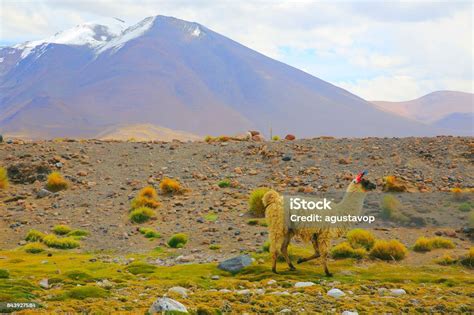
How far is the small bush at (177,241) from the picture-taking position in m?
18.7

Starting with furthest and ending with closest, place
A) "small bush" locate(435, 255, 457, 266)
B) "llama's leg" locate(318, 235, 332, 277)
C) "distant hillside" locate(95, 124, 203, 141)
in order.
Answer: "distant hillside" locate(95, 124, 203, 141), "small bush" locate(435, 255, 457, 266), "llama's leg" locate(318, 235, 332, 277)

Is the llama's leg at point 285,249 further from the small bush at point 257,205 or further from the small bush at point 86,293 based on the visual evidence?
the small bush at point 257,205

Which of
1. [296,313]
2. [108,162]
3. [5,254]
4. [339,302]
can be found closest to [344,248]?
[339,302]

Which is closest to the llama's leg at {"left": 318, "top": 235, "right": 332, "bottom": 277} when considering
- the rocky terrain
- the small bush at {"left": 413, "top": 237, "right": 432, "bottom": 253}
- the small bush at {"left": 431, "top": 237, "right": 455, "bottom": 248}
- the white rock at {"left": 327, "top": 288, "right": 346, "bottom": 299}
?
the rocky terrain

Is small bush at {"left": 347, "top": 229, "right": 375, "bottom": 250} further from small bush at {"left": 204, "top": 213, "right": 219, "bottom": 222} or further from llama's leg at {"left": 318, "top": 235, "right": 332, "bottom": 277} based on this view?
small bush at {"left": 204, "top": 213, "right": 219, "bottom": 222}

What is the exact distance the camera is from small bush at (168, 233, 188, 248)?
18.7 m

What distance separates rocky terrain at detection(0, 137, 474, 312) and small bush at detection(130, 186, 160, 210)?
0.39 m

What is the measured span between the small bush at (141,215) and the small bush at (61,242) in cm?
324

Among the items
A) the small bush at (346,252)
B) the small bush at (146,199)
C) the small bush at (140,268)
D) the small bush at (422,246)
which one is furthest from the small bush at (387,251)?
the small bush at (146,199)

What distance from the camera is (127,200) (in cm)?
2445

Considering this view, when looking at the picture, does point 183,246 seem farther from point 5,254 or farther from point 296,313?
point 296,313

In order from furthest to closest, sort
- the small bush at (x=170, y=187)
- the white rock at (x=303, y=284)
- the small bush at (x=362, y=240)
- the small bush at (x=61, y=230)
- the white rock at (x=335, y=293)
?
the small bush at (x=170, y=187) < the small bush at (x=61, y=230) < the small bush at (x=362, y=240) < the white rock at (x=303, y=284) < the white rock at (x=335, y=293)

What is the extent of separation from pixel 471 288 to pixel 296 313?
470cm

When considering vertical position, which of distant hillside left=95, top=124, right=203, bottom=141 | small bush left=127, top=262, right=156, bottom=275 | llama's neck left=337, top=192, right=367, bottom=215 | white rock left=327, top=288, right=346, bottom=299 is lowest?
small bush left=127, top=262, right=156, bottom=275
